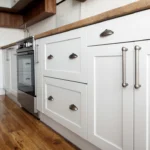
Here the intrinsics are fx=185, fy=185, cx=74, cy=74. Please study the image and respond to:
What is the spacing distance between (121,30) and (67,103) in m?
0.75

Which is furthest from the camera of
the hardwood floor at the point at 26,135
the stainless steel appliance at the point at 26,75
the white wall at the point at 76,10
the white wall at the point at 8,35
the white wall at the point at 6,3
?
the white wall at the point at 8,35

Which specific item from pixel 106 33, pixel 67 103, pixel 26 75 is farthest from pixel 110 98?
pixel 26 75

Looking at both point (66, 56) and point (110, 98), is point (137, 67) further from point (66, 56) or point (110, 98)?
point (66, 56)

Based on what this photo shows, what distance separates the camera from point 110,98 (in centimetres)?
104

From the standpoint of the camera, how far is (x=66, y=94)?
1.48 metres

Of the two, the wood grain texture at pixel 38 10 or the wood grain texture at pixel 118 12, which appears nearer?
the wood grain texture at pixel 118 12

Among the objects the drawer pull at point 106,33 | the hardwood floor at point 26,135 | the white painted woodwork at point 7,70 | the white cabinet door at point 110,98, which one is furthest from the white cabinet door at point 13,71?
the drawer pull at point 106,33

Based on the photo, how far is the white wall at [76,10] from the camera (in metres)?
1.88

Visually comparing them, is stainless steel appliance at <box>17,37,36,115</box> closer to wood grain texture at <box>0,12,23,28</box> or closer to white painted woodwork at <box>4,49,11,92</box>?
white painted woodwork at <box>4,49,11,92</box>

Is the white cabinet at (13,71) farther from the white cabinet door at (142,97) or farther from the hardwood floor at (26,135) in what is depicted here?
the white cabinet door at (142,97)

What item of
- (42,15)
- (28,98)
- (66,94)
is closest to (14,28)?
(42,15)

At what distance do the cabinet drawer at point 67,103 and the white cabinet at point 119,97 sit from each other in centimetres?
8

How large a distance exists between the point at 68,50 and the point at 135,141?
82 cm

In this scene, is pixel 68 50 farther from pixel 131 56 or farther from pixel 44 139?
pixel 44 139
